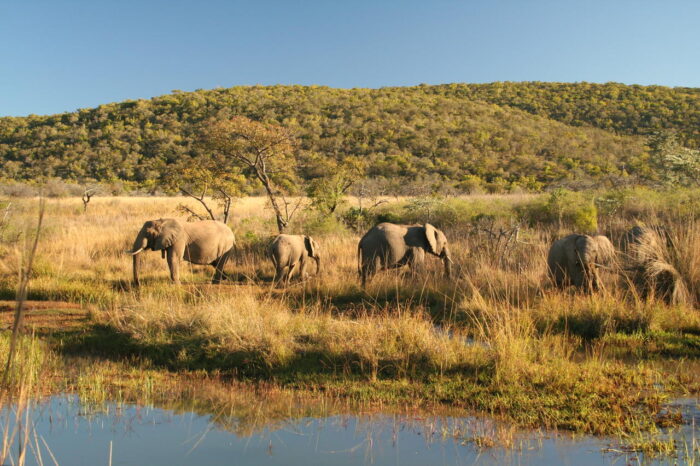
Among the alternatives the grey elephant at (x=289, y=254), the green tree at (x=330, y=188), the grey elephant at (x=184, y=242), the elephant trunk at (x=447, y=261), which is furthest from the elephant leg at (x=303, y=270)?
the green tree at (x=330, y=188)

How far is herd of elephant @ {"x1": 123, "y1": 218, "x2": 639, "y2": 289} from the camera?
1059 cm

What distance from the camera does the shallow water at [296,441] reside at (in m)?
4.71

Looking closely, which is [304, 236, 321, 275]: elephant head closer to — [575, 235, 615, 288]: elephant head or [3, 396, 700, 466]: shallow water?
[575, 235, 615, 288]: elephant head

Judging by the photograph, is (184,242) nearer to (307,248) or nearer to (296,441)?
(307,248)

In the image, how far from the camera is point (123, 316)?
856cm

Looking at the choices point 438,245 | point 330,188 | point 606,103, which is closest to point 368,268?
point 438,245

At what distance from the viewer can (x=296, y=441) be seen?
512 cm

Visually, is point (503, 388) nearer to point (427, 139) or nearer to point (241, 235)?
point (241, 235)

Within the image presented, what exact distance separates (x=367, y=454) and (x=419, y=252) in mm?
7413

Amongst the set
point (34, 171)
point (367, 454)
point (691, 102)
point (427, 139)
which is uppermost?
point (691, 102)

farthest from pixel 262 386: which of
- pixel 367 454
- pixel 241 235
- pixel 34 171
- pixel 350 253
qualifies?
pixel 34 171

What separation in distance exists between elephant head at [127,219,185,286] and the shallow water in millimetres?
6747

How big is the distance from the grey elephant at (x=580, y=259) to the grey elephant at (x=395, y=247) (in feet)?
8.07

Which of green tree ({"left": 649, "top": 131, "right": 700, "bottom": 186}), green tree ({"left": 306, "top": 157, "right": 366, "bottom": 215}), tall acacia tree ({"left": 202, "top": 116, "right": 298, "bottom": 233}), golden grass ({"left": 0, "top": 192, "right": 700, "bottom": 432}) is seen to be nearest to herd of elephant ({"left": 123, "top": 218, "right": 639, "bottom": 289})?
golden grass ({"left": 0, "top": 192, "right": 700, "bottom": 432})
